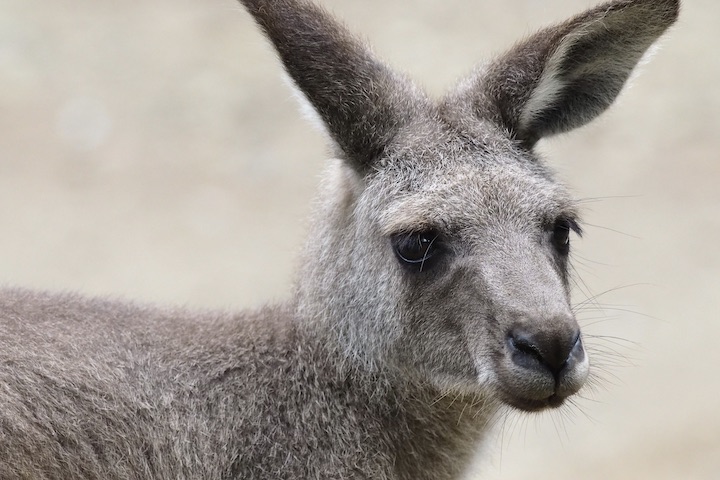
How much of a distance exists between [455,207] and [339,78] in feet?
2.86

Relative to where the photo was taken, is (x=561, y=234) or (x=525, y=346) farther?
(x=561, y=234)

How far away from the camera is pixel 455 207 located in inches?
206

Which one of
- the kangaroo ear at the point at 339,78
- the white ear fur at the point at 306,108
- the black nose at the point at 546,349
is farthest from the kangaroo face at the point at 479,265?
the white ear fur at the point at 306,108

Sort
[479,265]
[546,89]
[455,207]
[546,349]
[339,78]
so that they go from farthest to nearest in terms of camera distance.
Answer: [546,89] < [339,78] < [455,207] < [479,265] < [546,349]

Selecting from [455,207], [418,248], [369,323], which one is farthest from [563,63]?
[369,323]

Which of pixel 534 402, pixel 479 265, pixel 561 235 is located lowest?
pixel 534 402

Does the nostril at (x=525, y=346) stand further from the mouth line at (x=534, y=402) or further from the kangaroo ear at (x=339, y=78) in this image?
the kangaroo ear at (x=339, y=78)

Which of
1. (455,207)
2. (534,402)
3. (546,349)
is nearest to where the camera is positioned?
(546,349)

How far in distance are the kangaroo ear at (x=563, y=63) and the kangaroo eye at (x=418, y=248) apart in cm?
84

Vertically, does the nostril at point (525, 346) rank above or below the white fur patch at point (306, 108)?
below

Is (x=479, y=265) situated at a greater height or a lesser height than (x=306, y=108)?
lesser

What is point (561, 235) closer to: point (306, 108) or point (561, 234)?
point (561, 234)

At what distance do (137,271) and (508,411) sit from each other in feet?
28.7

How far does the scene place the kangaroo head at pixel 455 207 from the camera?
4973 millimetres
